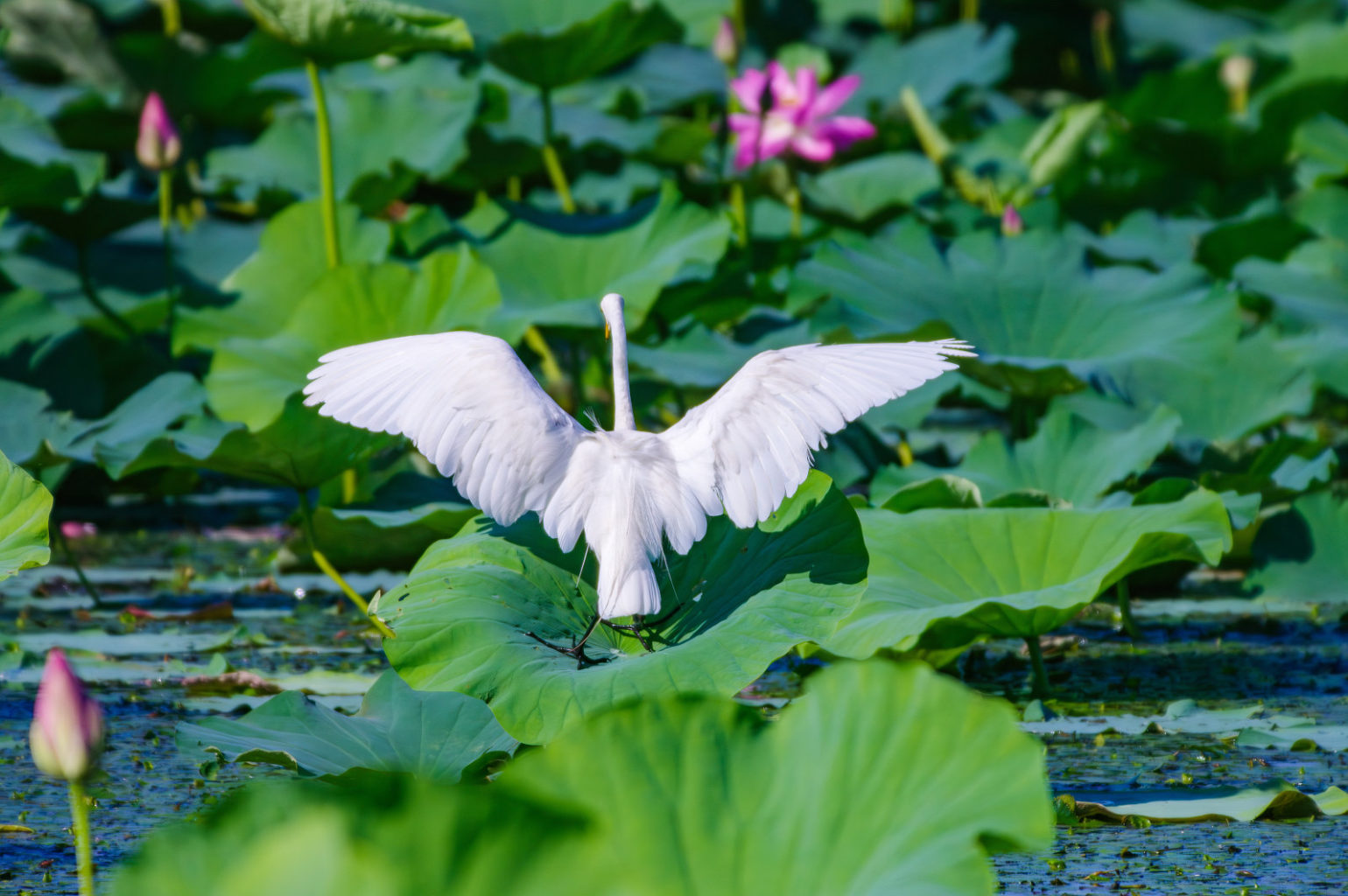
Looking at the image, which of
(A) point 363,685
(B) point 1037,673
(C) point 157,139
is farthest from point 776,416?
(C) point 157,139

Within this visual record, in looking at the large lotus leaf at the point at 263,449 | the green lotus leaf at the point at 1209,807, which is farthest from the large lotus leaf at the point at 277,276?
the green lotus leaf at the point at 1209,807

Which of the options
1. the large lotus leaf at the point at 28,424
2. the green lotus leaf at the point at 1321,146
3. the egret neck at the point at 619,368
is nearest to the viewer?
the egret neck at the point at 619,368

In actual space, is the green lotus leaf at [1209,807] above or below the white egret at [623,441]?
below

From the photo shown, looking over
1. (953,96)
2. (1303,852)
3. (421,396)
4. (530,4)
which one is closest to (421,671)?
(421,396)

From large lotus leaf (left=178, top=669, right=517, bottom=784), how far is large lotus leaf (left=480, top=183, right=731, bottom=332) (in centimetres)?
157

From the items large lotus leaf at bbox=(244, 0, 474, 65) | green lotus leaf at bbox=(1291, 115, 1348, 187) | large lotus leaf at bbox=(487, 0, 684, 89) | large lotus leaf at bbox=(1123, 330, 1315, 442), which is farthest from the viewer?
green lotus leaf at bbox=(1291, 115, 1348, 187)

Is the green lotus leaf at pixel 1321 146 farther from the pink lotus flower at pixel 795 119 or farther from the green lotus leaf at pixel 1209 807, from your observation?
the green lotus leaf at pixel 1209 807

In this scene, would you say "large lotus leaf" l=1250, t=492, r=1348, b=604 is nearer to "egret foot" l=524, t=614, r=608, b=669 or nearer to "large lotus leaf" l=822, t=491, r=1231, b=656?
"large lotus leaf" l=822, t=491, r=1231, b=656

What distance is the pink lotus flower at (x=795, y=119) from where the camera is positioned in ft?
12.8

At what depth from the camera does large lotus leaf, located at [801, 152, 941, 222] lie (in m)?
4.29

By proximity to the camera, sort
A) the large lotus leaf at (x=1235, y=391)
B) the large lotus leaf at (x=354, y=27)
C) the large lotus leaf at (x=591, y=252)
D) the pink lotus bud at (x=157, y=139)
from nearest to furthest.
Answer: the large lotus leaf at (x=354, y=27) → the large lotus leaf at (x=1235, y=391) → the large lotus leaf at (x=591, y=252) → the pink lotus bud at (x=157, y=139)

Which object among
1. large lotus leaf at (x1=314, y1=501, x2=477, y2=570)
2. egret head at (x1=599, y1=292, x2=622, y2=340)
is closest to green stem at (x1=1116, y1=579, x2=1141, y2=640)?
egret head at (x1=599, y1=292, x2=622, y2=340)

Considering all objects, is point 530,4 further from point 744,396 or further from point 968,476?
point 744,396

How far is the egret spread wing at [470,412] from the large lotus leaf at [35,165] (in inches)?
71.1
